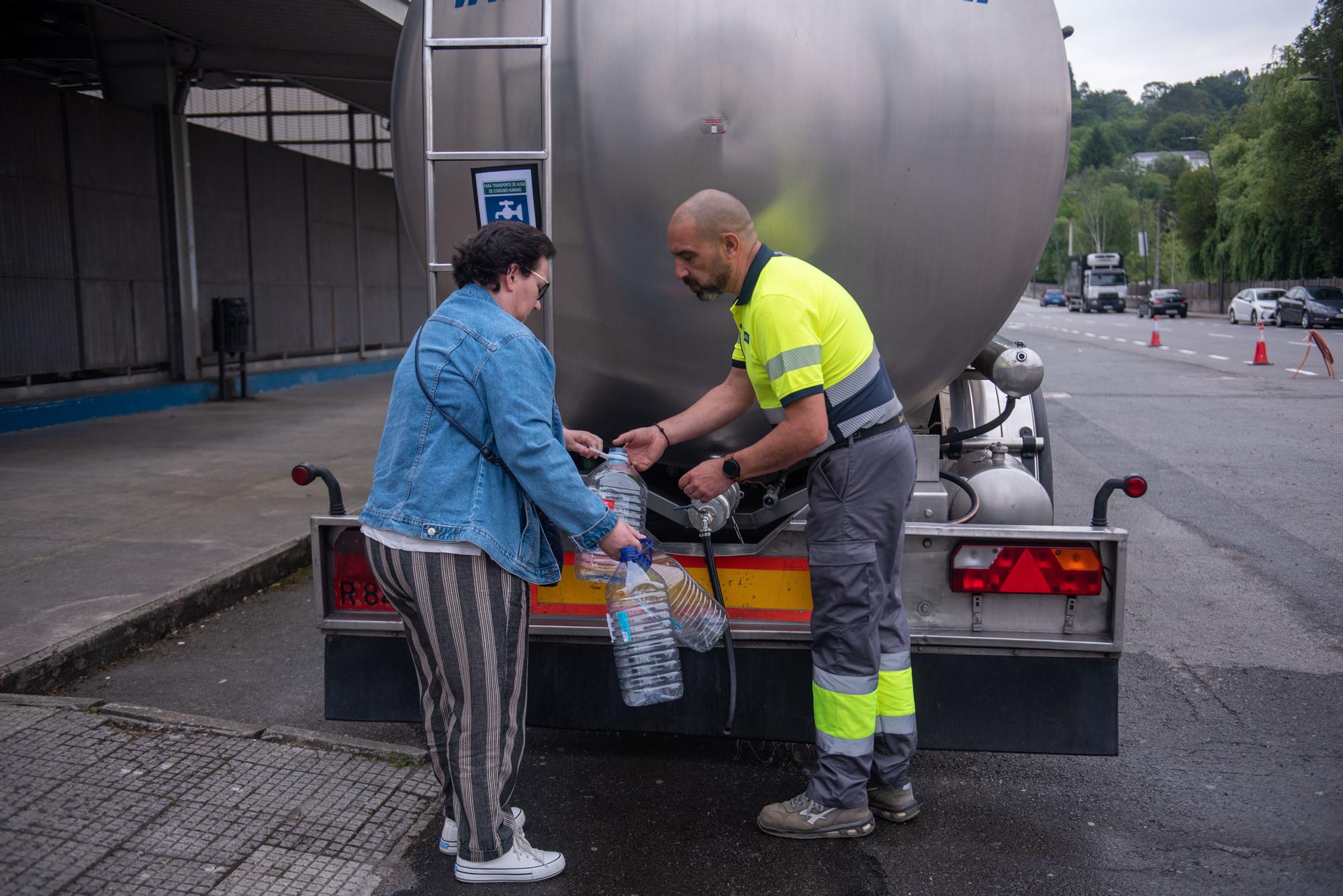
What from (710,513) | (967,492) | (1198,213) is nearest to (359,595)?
(710,513)

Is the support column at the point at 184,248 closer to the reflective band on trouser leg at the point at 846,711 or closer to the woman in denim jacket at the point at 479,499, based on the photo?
the woman in denim jacket at the point at 479,499

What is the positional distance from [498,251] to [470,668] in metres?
1.02

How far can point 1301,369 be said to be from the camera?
18312 millimetres

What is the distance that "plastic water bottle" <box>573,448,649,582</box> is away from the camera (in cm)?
309

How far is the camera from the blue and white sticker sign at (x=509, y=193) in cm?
304

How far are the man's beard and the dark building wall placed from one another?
645cm

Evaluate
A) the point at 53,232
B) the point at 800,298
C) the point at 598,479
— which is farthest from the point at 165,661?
the point at 53,232

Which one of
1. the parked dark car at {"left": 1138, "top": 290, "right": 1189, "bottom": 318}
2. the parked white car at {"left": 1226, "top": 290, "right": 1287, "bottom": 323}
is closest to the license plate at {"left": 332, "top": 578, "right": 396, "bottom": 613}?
the parked white car at {"left": 1226, "top": 290, "right": 1287, "bottom": 323}

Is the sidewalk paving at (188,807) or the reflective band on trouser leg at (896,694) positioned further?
the reflective band on trouser leg at (896,694)

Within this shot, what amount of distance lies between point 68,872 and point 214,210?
1233cm

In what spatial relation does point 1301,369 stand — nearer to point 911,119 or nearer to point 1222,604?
point 1222,604

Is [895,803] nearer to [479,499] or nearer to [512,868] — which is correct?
[512,868]

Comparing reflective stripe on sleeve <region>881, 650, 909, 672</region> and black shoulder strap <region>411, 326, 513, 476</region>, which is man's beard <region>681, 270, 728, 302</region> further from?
reflective stripe on sleeve <region>881, 650, 909, 672</region>

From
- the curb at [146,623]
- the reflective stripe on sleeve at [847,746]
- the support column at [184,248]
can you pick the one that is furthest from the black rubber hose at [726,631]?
the support column at [184,248]
